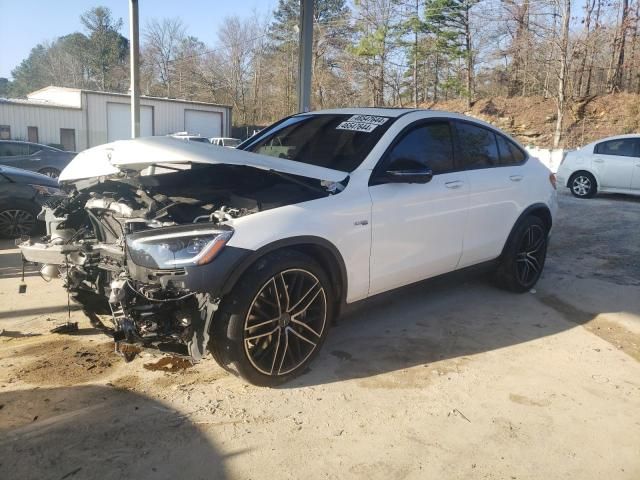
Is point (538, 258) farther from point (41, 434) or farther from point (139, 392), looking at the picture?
point (41, 434)

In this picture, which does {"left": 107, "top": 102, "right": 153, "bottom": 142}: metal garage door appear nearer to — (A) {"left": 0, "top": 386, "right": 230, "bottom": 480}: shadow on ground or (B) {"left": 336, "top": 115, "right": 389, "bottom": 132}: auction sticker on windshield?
(B) {"left": 336, "top": 115, "right": 389, "bottom": 132}: auction sticker on windshield

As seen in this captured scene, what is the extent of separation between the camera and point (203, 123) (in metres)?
35.9

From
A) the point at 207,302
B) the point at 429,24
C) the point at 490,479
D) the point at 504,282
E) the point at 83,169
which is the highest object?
the point at 429,24

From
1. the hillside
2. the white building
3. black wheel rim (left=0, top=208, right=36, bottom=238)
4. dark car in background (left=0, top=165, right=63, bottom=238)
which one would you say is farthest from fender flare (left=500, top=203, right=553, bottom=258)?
the white building

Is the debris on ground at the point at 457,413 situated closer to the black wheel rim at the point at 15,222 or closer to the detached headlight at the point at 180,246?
the detached headlight at the point at 180,246

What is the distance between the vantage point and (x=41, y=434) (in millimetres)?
Result: 2805

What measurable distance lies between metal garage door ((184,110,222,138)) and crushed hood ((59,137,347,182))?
3145 centimetres

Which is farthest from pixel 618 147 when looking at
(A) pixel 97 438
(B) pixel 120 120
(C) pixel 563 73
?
(B) pixel 120 120

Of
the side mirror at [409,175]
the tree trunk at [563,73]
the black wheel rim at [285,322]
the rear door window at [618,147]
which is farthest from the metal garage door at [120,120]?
the black wheel rim at [285,322]

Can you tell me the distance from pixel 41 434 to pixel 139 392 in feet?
1.94

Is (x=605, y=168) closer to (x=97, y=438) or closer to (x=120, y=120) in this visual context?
(x=97, y=438)

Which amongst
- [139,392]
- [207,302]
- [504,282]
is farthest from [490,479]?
[504,282]

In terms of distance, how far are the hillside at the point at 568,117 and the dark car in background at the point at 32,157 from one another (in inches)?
854

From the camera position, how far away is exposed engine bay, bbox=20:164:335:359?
2.91 meters
